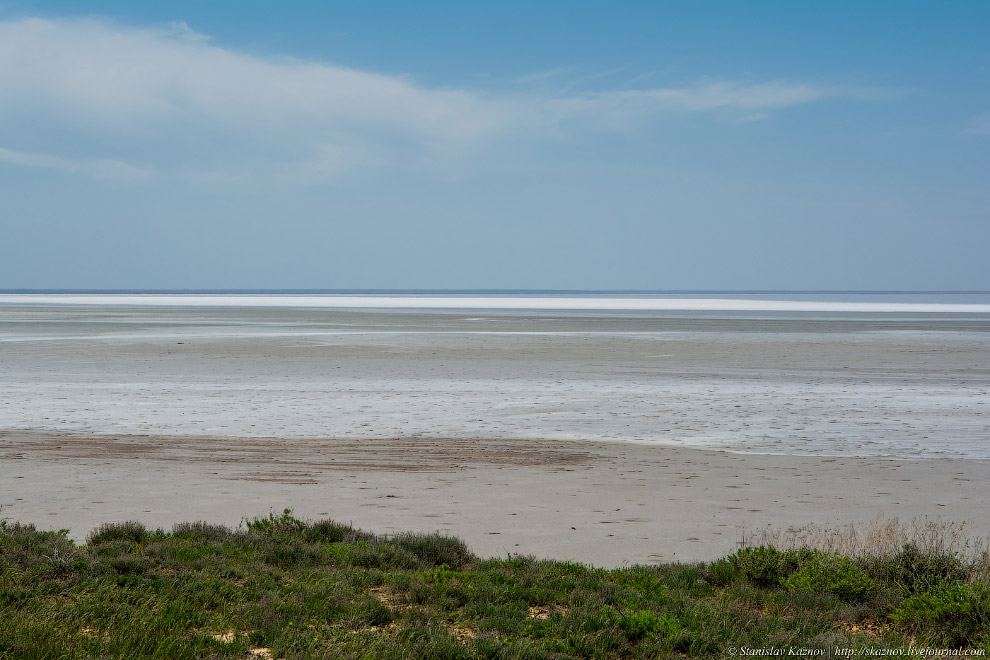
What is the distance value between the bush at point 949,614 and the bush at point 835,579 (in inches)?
14.8

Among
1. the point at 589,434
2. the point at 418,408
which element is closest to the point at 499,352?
the point at 418,408

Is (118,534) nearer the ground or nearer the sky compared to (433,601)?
nearer the sky

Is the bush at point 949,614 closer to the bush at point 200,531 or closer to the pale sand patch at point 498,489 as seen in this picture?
the pale sand patch at point 498,489

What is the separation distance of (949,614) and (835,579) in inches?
35.3

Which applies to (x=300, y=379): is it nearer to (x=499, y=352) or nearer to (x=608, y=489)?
(x=499, y=352)

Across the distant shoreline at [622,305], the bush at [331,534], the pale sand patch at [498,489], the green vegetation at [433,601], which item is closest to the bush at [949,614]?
the green vegetation at [433,601]

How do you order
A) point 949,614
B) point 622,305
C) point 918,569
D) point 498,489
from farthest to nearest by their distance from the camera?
point 622,305
point 498,489
point 918,569
point 949,614

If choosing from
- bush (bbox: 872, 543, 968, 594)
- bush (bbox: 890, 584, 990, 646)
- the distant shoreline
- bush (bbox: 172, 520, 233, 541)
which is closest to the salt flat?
bush (bbox: 172, 520, 233, 541)

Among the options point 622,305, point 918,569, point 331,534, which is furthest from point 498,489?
point 622,305

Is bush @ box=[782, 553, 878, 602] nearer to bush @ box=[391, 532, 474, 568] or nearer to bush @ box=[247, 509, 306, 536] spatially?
bush @ box=[391, 532, 474, 568]

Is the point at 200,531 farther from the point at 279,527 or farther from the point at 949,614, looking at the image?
the point at 949,614

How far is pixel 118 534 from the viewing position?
7.99 metres

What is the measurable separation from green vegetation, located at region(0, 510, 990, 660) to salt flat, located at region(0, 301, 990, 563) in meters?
1.17

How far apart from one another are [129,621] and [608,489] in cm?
638
